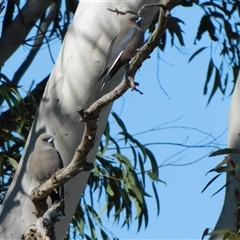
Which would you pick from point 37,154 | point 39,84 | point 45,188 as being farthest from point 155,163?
point 45,188

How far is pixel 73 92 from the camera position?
7.41 feet

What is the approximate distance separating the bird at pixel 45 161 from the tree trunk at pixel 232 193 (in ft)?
1.66

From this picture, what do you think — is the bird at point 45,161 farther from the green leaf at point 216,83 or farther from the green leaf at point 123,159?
the green leaf at point 216,83

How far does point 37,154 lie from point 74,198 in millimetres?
185

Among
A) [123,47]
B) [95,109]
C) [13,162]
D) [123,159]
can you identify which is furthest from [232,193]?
[123,159]

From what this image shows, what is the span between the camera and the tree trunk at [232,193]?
2.29 meters

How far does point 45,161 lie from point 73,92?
24 centimetres

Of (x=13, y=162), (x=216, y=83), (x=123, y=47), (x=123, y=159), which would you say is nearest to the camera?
(x=123, y=47)

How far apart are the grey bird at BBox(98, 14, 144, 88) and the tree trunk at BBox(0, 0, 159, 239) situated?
0.05 m

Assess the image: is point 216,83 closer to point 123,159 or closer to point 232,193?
point 123,159

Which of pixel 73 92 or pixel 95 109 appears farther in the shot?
pixel 73 92

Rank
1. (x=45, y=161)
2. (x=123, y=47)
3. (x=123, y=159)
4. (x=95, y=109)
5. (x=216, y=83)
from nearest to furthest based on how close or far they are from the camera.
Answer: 1. (x=95, y=109)
2. (x=123, y=47)
3. (x=45, y=161)
4. (x=123, y=159)
5. (x=216, y=83)

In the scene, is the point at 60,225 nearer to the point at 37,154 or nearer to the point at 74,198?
the point at 74,198

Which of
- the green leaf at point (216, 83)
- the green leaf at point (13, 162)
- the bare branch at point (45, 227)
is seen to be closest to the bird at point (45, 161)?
the bare branch at point (45, 227)
